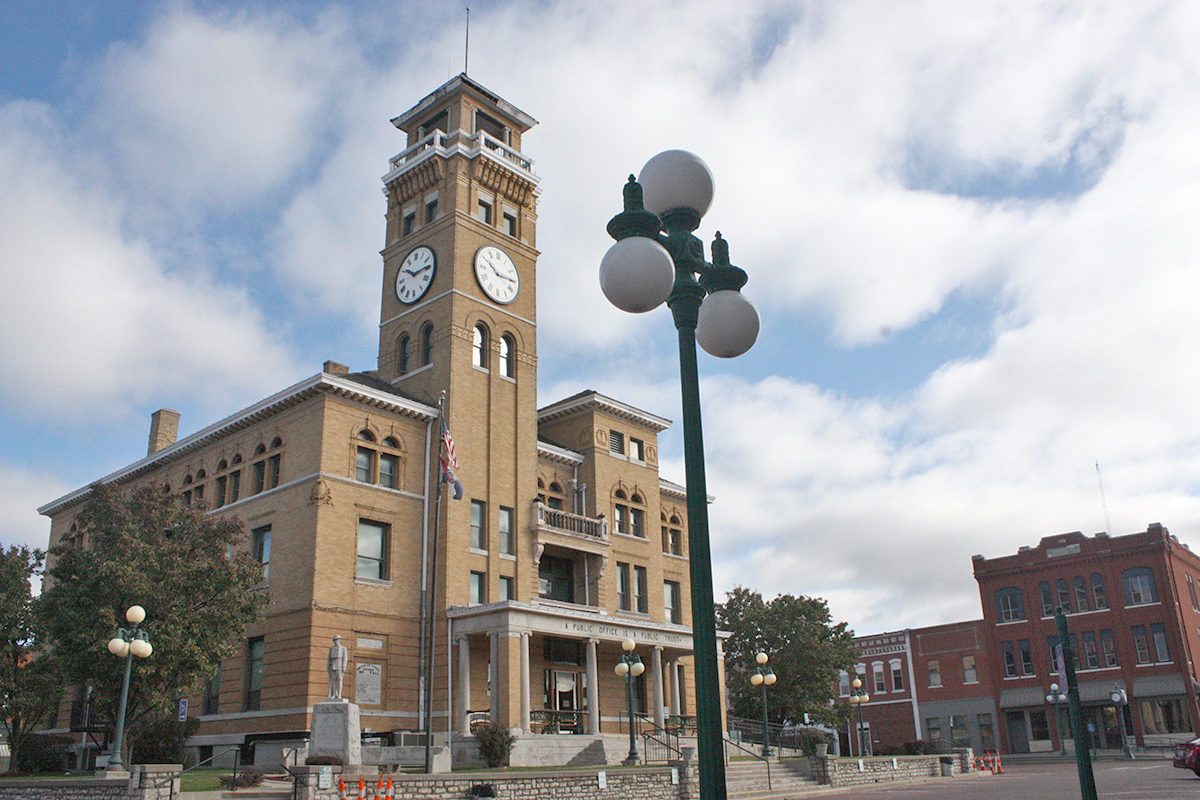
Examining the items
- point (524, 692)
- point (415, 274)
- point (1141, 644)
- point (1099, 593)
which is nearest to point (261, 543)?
point (524, 692)

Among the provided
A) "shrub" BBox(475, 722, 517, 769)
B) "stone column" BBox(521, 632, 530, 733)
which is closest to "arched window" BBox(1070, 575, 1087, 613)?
"stone column" BBox(521, 632, 530, 733)

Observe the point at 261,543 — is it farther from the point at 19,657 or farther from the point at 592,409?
the point at 592,409

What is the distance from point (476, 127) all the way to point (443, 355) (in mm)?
12625

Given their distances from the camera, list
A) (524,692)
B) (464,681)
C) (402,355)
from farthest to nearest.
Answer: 1. (402,355)
2. (464,681)
3. (524,692)

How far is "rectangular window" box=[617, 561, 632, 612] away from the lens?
148 feet

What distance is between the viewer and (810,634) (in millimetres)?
50594

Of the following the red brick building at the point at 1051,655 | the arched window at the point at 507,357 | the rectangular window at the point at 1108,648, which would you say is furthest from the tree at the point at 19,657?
the rectangular window at the point at 1108,648

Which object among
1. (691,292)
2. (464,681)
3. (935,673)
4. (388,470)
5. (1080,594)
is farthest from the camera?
(935,673)

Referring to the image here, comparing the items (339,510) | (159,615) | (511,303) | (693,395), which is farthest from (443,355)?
(693,395)

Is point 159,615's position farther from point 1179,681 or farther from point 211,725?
point 1179,681

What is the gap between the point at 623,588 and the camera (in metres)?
45.7

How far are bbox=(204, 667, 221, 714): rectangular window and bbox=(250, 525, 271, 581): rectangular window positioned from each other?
4487 millimetres

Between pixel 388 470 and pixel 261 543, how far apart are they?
538cm

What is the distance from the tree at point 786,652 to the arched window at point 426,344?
23053mm
